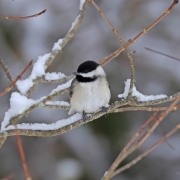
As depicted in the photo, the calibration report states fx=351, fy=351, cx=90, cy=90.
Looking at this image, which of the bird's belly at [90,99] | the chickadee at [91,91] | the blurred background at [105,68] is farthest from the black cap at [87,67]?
the blurred background at [105,68]

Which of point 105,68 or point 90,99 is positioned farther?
point 105,68

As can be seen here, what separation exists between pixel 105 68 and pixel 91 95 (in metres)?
1.64

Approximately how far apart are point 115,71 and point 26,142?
1.20 m

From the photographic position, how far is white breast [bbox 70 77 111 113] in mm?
2012

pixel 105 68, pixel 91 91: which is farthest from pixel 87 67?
pixel 105 68

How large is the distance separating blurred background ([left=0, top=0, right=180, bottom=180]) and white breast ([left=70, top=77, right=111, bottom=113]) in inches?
63.0

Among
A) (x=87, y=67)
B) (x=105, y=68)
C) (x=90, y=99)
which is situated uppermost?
(x=105, y=68)

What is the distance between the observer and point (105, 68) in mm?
3625

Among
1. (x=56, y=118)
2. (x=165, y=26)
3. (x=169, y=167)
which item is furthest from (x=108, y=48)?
(x=169, y=167)

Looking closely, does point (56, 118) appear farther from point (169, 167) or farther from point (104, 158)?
point (169, 167)

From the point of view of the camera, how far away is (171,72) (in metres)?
3.76

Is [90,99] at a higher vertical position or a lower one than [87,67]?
lower

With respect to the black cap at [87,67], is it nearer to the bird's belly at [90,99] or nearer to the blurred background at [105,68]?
the bird's belly at [90,99]

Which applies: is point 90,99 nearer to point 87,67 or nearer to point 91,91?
point 91,91
